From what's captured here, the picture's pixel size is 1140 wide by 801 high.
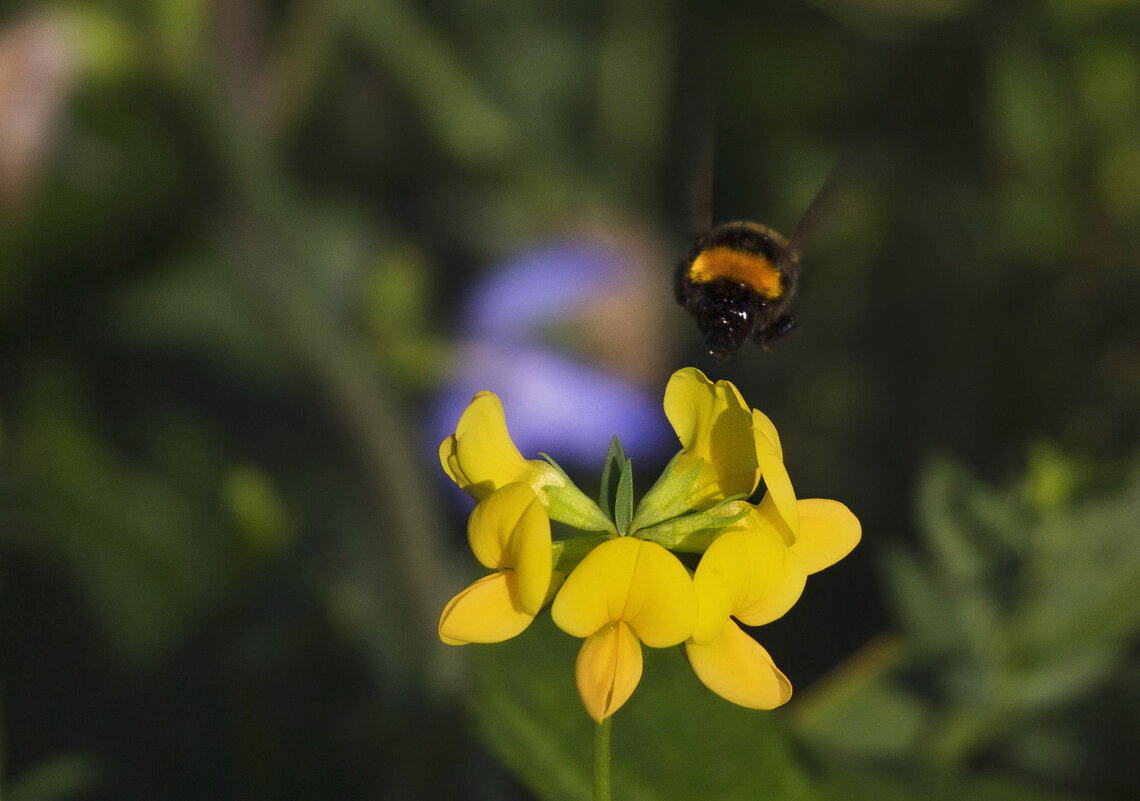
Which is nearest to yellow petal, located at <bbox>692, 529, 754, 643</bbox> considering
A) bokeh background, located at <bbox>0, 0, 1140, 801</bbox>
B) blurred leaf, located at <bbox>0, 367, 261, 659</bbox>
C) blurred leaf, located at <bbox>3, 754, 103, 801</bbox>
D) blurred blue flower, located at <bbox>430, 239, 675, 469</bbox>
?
bokeh background, located at <bbox>0, 0, 1140, 801</bbox>

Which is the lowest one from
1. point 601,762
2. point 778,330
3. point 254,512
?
point 601,762

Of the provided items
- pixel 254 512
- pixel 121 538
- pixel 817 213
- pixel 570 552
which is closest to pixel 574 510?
pixel 570 552

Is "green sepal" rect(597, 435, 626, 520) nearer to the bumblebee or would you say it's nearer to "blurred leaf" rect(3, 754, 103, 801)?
the bumblebee

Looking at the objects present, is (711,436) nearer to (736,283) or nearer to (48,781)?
(736,283)

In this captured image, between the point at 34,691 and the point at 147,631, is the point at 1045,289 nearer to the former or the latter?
the point at 147,631

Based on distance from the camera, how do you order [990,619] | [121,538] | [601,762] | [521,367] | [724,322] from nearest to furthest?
[601,762], [724,322], [990,619], [121,538], [521,367]

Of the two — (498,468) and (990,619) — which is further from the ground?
(990,619)

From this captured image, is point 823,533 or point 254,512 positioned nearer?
point 823,533
